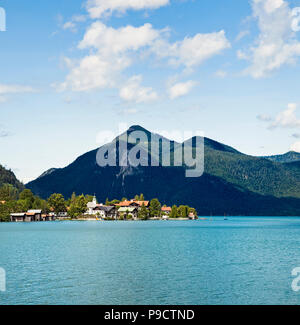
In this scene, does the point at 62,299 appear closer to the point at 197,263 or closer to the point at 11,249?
the point at 197,263

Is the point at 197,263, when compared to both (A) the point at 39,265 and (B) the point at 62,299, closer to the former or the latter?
(A) the point at 39,265

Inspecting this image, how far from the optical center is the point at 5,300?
1495 inches

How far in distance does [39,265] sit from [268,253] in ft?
128

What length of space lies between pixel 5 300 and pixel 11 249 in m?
44.1
